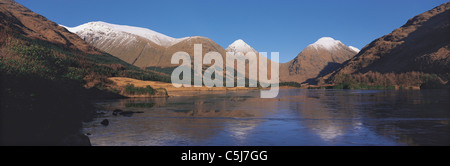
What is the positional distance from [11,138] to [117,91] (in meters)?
121

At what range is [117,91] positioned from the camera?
149625 mm

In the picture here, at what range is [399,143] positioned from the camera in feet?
119

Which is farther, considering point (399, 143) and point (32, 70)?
point (32, 70)

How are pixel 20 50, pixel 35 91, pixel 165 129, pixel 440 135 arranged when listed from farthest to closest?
pixel 20 50 → pixel 165 129 → pixel 35 91 → pixel 440 135
